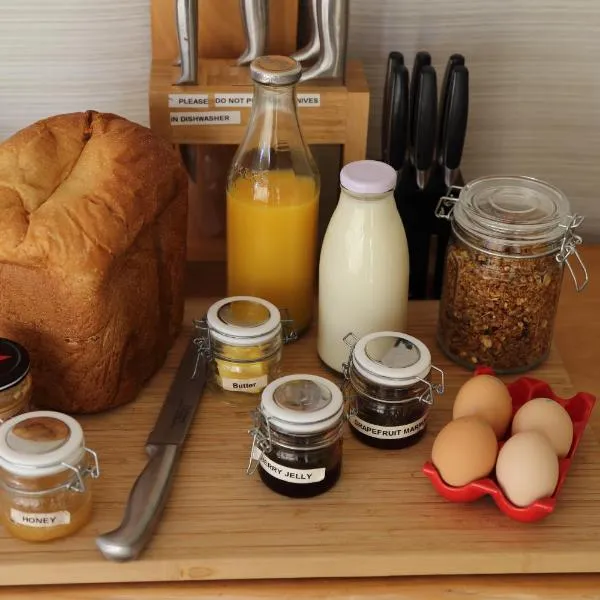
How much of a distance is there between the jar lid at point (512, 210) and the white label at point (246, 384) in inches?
10.7

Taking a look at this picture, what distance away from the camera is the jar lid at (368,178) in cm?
99

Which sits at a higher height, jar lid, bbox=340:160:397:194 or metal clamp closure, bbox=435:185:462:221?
jar lid, bbox=340:160:397:194

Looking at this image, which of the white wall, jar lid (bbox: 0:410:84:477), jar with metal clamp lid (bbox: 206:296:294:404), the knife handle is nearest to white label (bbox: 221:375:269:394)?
jar with metal clamp lid (bbox: 206:296:294:404)

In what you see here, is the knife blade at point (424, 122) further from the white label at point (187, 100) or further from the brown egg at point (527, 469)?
the brown egg at point (527, 469)

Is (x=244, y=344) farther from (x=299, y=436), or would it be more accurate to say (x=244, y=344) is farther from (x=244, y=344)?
(x=299, y=436)

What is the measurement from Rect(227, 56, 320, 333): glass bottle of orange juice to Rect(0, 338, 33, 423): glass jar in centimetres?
29

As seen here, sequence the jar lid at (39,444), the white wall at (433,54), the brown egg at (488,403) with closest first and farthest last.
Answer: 1. the jar lid at (39,444)
2. the brown egg at (488,403)
3. the white wall at (433,54)

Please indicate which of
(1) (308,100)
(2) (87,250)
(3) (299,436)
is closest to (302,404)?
(3) (299,436)

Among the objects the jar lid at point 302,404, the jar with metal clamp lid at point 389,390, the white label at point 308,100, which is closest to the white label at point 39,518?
the jar lid at point 302,404

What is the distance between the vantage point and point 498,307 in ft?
3.48

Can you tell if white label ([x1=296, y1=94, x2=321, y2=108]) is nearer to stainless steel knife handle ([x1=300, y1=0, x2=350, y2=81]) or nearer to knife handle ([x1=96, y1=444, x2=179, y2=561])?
stainless steel knife handle ([x1=300, y1=0, x2=350, y2=81])

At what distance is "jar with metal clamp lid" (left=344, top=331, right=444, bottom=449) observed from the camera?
97 centimetres

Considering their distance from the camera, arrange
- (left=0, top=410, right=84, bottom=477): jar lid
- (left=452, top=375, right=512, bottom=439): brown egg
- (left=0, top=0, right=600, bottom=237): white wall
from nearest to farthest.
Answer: (left=0, top=410, right=84, bottom=477): jar lid < (left=452, top=375, right=512, bottom=439): brown egg < (left=0, top=0, right=600, bottom=237): white wall

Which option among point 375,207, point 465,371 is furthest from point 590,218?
point 375,207
